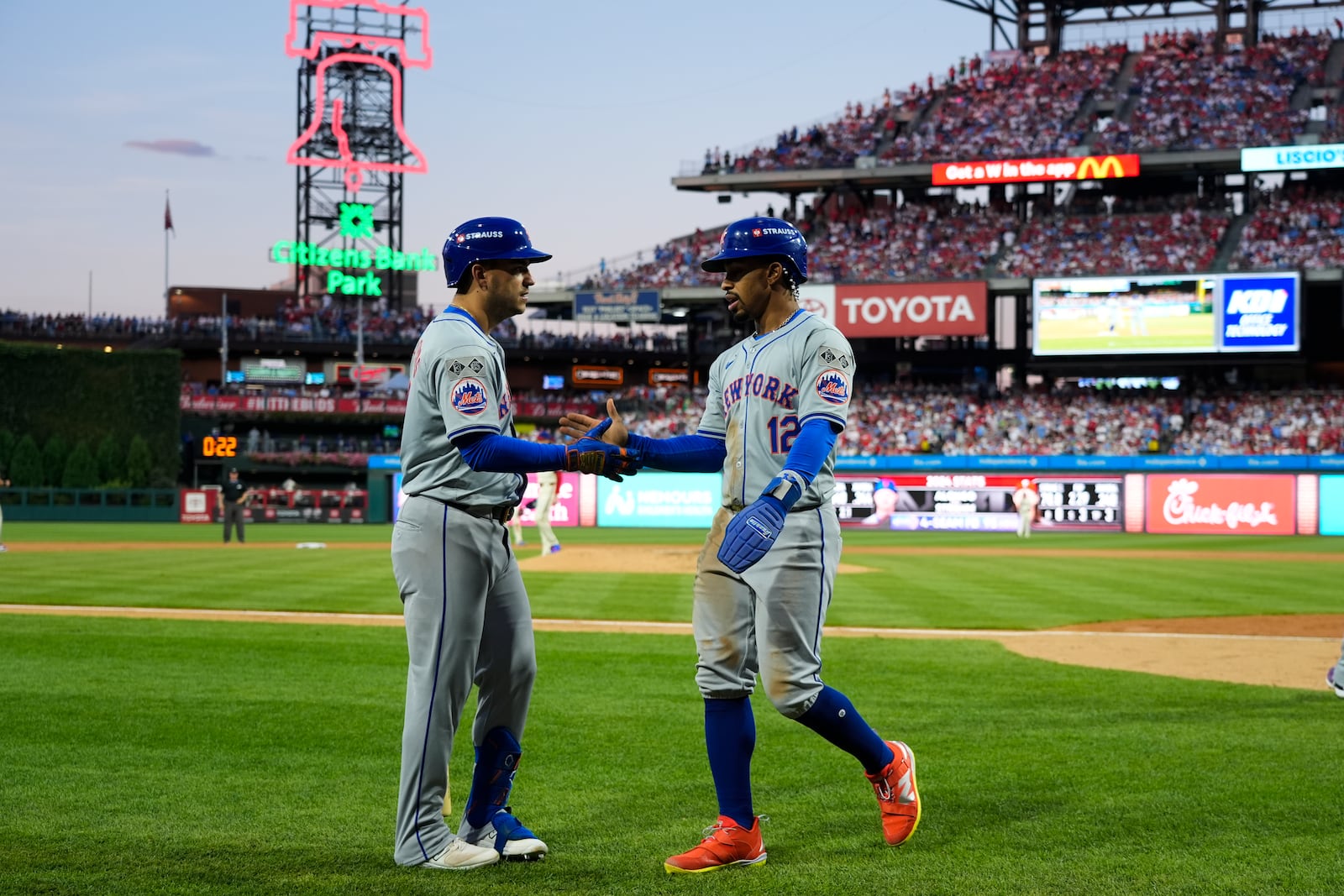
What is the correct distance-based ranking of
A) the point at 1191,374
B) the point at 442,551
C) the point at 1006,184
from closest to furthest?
the point at 442,551 < the point at 1191,374 < the point at 1006,184

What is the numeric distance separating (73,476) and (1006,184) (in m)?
36.4

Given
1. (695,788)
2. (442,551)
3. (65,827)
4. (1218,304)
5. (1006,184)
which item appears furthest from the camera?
(1006,184)

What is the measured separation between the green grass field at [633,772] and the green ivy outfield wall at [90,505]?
32.0 meters

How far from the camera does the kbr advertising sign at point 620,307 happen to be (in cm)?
5162

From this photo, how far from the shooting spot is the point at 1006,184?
50625 millimetres

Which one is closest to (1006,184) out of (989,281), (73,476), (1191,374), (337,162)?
(989,281)

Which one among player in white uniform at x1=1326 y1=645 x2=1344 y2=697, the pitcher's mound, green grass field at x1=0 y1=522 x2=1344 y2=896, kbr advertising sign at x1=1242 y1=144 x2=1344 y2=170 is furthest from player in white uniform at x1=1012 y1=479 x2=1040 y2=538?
A: player in white uniform at x1=1326 y1=645 x2=1344 y2=697

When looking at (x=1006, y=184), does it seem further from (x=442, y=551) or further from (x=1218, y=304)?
(x=442, y=551)

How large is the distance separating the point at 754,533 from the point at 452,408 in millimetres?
1131

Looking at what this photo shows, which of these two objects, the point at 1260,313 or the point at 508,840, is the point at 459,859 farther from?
the point at 1260,313

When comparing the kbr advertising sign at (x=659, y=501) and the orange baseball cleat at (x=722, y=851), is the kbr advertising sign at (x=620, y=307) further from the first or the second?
the orange baseball cleat at (x=722, y=851)

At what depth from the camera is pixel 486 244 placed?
478 centimetres

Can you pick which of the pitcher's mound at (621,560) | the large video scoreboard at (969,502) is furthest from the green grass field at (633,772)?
the large video scoreboard at (969,502)

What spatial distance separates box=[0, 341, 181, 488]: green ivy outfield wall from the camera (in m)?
48.4
